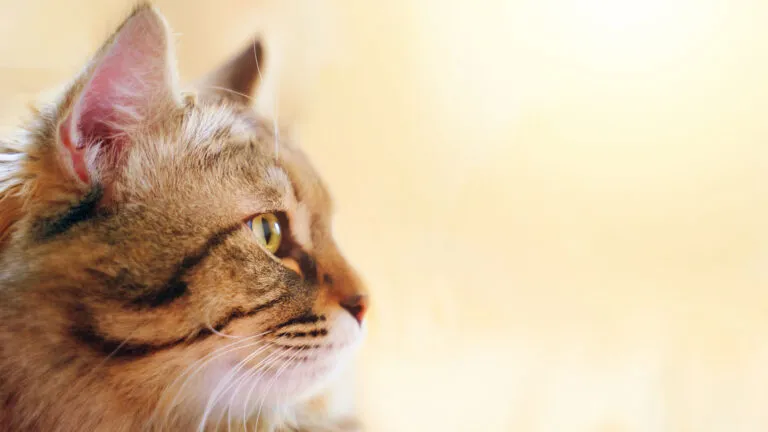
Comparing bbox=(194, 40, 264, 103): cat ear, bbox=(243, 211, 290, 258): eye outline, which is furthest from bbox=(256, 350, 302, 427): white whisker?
bbox=(194, 40, 264, 103): cat ear

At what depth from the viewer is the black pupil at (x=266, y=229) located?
1.95ft

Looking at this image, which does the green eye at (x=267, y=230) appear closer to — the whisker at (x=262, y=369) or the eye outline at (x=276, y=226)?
the eye outline at (x=276, y=226)

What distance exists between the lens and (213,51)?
2.54 feet

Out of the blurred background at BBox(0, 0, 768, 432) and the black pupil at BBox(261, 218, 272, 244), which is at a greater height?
the blurred background at BBox(0, 0, 768, 432)

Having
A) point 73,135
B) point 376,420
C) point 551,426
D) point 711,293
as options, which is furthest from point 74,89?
point 711,293

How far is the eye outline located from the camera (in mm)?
580

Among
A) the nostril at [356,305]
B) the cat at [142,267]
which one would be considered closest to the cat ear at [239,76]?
the cat at [142,267]

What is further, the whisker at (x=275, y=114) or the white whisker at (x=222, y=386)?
the whisker at (x=275, y=114)

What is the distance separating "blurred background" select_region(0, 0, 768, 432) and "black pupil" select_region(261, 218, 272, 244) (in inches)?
6.9

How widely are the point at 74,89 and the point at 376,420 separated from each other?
0.61 m

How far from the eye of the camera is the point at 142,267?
1.69 feet

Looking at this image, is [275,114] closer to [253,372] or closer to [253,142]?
[253,142]

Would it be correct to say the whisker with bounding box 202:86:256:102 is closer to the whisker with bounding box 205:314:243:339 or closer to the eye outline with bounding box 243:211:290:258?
the eye outline with bounding box 243:211:290:258

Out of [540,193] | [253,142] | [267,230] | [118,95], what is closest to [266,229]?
[267,230]
